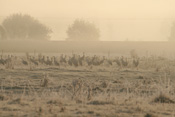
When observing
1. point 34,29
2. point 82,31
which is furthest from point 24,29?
point 82,31

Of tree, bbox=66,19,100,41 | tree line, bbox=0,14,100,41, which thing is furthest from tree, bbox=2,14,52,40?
tree, bbox=66,19,100,41

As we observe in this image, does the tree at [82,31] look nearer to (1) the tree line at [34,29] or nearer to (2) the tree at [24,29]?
(1) the tree line at [34,29]

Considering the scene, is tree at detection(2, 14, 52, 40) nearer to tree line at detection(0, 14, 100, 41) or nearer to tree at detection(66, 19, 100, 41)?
tree line at detection(0, 14, 100, 41)

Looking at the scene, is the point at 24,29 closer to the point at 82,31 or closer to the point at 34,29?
the point at 34,29

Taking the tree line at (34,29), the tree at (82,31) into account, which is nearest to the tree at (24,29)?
the tree line at (34,29)

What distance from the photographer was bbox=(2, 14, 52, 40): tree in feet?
211

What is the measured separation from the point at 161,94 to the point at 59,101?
2.78 m

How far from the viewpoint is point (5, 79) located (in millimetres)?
17203

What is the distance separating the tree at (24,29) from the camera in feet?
211

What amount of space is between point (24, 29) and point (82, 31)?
1025 cm

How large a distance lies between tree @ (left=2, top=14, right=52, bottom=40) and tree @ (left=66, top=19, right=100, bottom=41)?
14.2 feet

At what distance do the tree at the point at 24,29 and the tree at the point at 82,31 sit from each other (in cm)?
433

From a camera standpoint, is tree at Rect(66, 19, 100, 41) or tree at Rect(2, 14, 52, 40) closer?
tree at Rect(2, 14, 52, 40)

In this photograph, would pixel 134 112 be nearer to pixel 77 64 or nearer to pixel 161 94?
pixel 161 94
